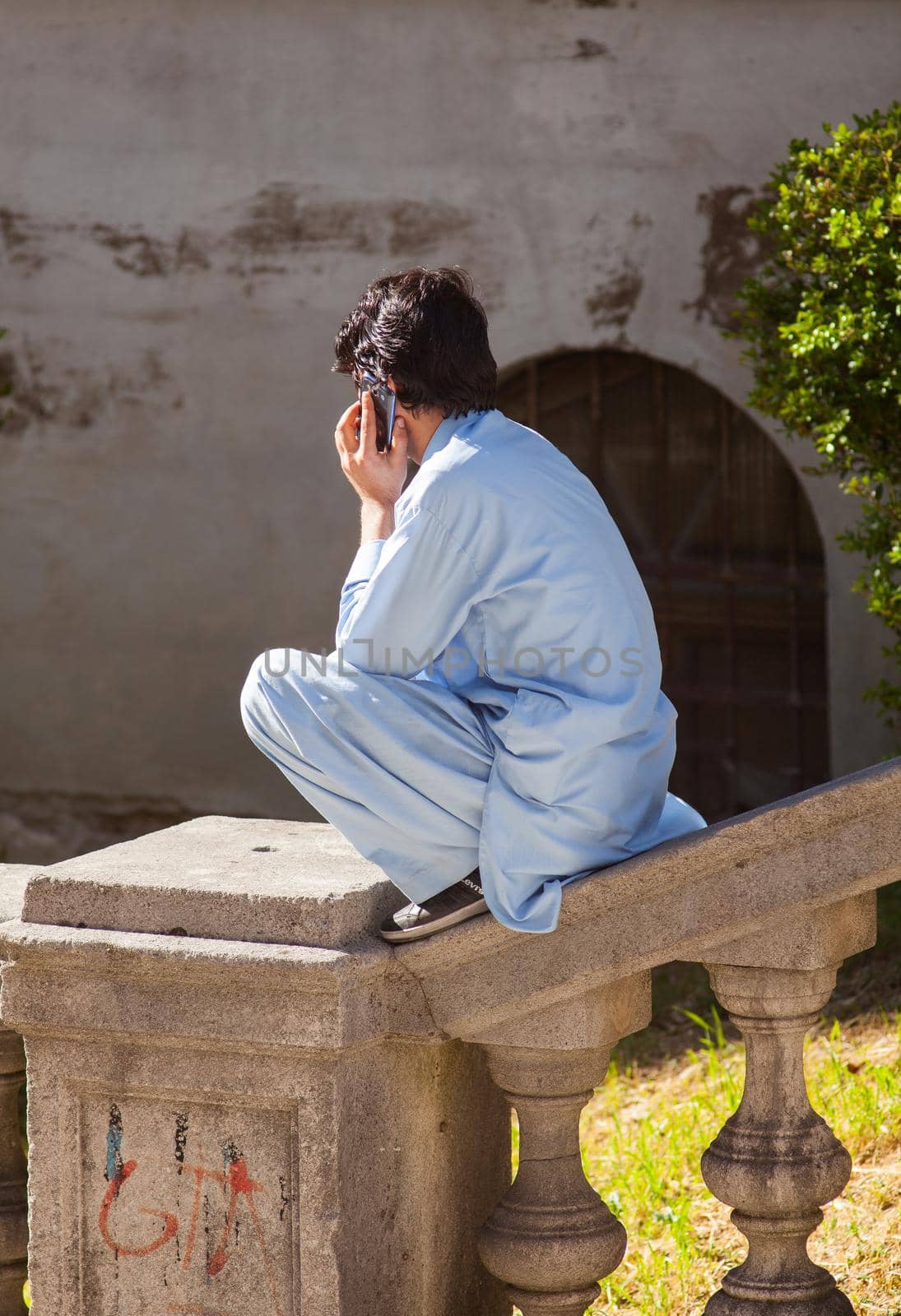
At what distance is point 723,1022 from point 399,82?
12.5ft

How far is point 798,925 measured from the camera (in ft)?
6.37

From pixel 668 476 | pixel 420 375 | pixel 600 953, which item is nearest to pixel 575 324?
pixel 668 476

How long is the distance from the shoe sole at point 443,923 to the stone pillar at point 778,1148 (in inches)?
12.2

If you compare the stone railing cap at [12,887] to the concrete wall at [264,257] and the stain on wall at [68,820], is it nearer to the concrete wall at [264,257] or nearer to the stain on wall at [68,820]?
the concrete wall at [264,257]

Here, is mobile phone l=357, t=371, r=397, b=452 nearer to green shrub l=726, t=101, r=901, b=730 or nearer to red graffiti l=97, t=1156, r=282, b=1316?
red graffiti l=97, t=1156, r=282, b=1316

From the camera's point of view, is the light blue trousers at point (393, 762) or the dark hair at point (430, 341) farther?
the dark hair at point (430, 341)

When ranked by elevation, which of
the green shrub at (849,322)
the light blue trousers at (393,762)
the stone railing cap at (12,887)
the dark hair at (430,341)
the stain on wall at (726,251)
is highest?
the stain on wall at (726,251)

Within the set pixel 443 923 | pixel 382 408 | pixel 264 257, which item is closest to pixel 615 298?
pixel 264 257

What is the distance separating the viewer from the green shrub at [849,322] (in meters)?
4.46

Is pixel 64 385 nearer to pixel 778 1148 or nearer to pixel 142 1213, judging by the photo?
pixel 142 1213

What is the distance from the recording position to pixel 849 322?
4.48m

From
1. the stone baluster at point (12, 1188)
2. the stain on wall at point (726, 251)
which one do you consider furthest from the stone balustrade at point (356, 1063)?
the stain on wall at point (726, 251)

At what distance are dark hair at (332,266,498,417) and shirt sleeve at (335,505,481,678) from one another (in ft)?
0.70

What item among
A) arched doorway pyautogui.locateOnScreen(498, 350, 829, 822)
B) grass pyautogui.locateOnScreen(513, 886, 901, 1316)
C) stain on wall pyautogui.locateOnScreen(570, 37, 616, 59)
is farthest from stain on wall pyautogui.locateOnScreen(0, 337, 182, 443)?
grass pyautogui.locateOnScreen(513, 886, 901, 1316)
